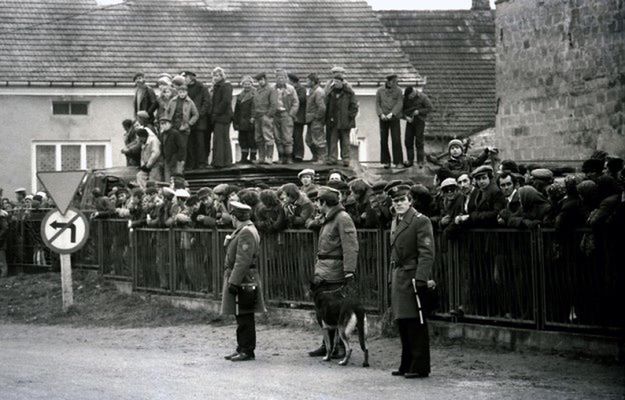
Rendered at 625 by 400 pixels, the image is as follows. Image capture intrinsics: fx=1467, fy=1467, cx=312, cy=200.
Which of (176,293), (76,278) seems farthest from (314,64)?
(176,293)

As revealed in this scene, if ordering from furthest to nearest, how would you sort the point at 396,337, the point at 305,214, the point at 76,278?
the point at 76,278
the point at 305,214
the point at 396,337

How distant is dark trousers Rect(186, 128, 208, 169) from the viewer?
29.2 m

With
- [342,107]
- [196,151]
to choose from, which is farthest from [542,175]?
[196,151]

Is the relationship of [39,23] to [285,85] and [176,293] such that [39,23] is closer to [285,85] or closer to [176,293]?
[285,85]

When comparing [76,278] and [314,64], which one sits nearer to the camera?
[76,278]

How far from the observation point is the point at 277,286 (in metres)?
20.9

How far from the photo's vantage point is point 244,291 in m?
17.1

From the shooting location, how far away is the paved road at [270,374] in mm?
13625

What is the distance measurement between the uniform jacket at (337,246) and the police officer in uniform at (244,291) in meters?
0.88

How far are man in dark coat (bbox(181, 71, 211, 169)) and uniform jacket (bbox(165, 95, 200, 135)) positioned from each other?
7.8 inches

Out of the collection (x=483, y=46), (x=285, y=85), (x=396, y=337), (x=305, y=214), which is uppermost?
(x=483, y=46)

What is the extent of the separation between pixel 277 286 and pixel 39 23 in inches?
961

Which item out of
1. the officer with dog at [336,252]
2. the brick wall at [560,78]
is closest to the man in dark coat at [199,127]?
the brick wall at [560,78]

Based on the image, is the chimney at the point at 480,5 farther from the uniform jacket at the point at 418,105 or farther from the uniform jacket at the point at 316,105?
the uniform jacket at the point at 316,105
